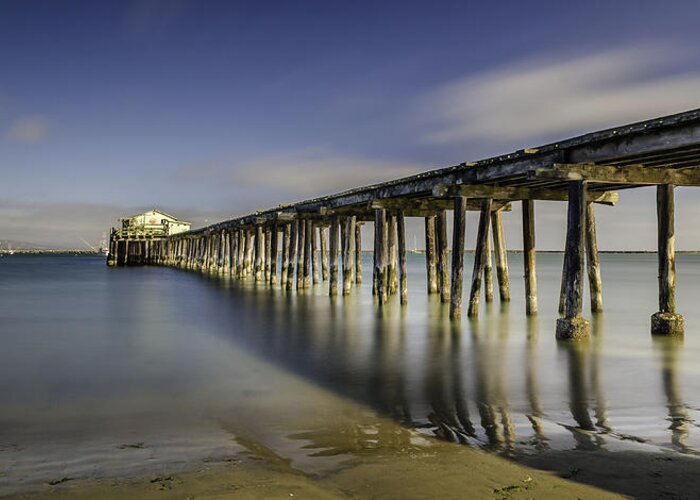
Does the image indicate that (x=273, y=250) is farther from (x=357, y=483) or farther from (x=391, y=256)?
(x=357, y=483)

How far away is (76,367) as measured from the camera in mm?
8047

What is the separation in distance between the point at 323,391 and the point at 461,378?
1772 millimetres

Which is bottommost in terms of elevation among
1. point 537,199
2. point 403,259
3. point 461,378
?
point 461,378

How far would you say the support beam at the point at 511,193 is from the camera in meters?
11.6

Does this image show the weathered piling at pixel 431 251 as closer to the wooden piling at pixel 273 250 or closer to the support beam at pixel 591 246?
the support beam at pixel 591 246

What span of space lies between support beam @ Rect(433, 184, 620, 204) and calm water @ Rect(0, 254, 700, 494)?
262cm

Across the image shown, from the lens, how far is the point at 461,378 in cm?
706

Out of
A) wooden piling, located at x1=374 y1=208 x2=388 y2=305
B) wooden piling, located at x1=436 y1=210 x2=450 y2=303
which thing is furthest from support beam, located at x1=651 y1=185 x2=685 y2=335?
wooden piling, located at x1=374 y1=208 x2=388 y2=305

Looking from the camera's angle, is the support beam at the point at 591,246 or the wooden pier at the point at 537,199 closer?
the wooden pier at the point at 537,199

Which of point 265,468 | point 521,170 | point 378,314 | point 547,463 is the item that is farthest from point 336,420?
point 378,314

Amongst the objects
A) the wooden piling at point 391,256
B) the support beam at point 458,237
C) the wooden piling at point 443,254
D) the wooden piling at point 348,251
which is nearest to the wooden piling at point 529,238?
the support beam at point 458,237

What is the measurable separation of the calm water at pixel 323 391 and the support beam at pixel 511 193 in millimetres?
2617

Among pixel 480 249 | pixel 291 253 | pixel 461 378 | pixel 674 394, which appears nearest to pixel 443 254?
pixel 480 249

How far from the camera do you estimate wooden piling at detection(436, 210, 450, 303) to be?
53.2ft
